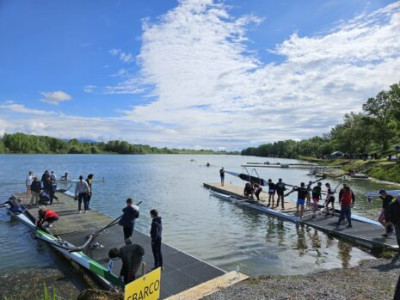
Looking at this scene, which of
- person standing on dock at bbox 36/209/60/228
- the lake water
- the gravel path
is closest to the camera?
the gravel path

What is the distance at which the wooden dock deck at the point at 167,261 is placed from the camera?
799cm

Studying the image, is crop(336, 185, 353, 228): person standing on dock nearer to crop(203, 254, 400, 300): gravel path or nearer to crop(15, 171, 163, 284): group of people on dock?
crop(203, 254, 400, 300): gravel path

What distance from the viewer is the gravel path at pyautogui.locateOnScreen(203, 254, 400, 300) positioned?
291 inches

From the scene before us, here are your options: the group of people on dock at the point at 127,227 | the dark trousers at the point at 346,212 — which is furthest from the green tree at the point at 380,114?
the group of people on dock at the point at 127,227

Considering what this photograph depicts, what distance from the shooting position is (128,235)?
10.6m

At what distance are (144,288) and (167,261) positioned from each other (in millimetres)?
3767

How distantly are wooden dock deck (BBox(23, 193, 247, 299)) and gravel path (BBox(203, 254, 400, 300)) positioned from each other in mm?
529

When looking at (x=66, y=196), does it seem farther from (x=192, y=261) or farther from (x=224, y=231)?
(x=192, y=261)

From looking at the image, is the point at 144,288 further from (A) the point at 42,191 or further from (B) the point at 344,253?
(A) the point at 42,191

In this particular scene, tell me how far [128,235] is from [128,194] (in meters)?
19.7

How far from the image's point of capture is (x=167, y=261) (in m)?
10.0

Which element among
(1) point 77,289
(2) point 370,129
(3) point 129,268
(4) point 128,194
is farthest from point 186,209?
(2) point 370,129

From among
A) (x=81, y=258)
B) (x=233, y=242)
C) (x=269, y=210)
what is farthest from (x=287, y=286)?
(x=269, y=210)

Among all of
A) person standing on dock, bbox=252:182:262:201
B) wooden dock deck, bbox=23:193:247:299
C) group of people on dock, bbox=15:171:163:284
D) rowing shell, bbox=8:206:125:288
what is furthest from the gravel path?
person standing on dock, bbox=252:182:262:201
